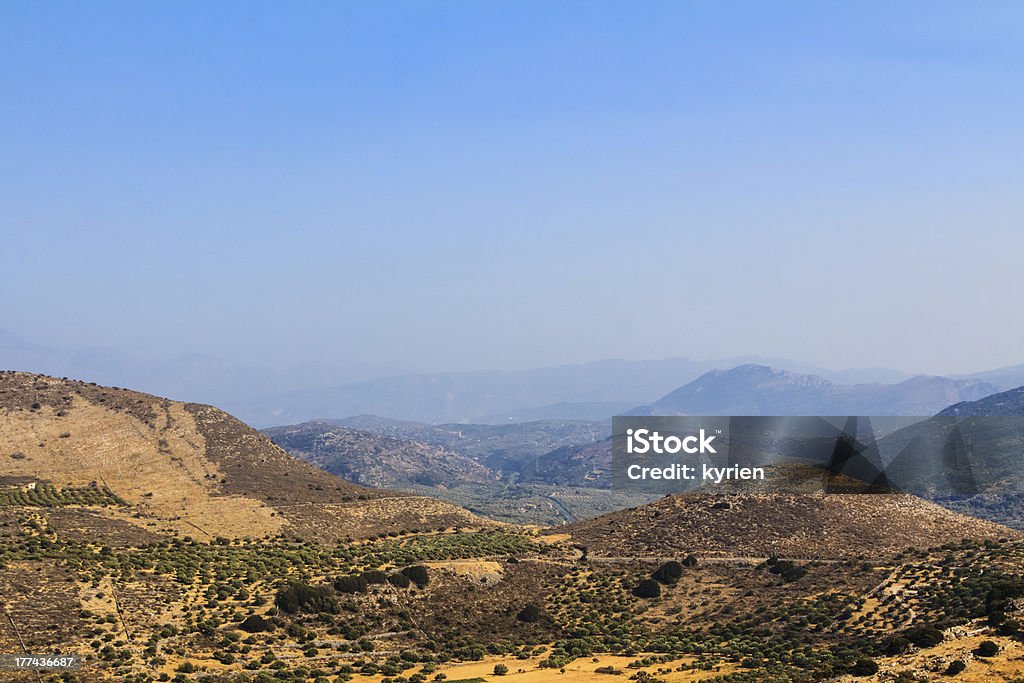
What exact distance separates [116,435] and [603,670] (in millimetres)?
64118

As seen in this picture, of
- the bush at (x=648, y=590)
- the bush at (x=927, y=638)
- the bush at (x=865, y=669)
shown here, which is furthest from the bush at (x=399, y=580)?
the bush at (x=865, y=669)

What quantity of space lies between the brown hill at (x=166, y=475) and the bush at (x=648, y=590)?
25.5m

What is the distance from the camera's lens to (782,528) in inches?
3369

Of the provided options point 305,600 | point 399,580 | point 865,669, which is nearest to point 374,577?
point 399,580

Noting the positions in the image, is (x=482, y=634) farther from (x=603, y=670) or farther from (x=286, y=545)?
(x=286, y=545)

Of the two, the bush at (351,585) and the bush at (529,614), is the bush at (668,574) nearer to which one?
the bush at (529,614)

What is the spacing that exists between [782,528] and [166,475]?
186 feet

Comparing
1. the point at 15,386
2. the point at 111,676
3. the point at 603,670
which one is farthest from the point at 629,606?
the point at 15,386

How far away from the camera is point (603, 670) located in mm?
54281

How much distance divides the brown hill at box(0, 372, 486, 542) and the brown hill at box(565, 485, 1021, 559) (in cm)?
1777

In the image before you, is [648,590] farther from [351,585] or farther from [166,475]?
[166,475]

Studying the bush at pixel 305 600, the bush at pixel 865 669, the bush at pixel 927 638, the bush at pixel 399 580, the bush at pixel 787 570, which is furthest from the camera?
the bush at pixel 787 570

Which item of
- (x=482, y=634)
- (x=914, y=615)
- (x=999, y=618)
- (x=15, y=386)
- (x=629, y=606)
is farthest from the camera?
(x=15, y=386)

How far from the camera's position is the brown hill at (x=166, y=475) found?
274 feet
